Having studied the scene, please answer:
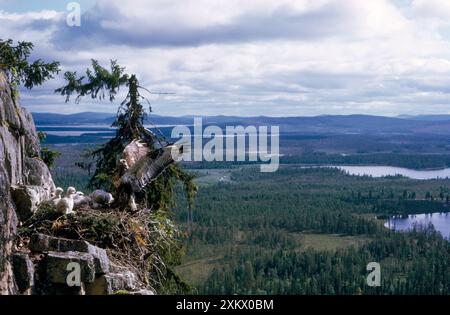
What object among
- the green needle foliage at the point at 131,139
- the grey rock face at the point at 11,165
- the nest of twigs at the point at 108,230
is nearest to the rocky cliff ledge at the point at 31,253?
the grey rock face at the point at 11,165

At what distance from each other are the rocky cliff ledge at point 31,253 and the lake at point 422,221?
490 feet

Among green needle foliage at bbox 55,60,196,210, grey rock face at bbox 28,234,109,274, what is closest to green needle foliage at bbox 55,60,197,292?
green needle foliage at bbox 55,60,196,210

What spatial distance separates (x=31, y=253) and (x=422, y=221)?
16948cm

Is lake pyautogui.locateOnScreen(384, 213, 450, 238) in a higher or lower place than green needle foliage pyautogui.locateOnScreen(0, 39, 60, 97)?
lower

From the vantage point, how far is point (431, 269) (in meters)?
105

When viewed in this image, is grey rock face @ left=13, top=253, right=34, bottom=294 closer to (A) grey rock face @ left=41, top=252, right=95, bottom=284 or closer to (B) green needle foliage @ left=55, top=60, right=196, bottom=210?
(A) grey rock face @ left=41, top=252, right=95, bottom=284

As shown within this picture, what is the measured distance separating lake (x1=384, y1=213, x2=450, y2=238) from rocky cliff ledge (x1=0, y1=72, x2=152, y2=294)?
14944 cm

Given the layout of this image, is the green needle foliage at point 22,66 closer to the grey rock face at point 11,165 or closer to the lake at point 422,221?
the grey rock face at point 11,165

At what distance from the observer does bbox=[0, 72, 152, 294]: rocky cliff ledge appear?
10102 mm

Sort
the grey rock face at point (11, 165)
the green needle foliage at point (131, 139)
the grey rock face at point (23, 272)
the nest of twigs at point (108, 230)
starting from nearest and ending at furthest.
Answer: the grey rock face at point (11, 165)
the grey rock face at point (23, 272)
the nest of twigs at point (108, 230)
the green needle foliage at point (131, 139)

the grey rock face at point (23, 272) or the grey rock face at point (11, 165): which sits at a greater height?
the grey rock face at point (11, 165)

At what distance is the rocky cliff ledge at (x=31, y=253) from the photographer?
10102 millimetres

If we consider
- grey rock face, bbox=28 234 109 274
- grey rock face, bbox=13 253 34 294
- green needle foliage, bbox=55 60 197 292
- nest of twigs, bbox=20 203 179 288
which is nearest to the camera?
grey rock face, bbox=13 253 34 294
